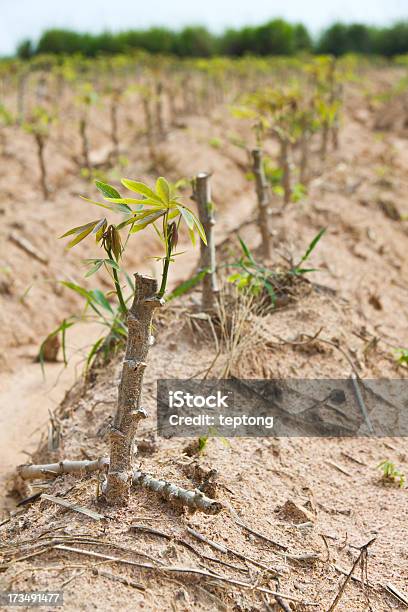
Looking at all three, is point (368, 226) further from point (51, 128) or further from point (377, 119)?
point (377, 119)

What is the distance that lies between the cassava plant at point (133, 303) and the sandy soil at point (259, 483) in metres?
0.17

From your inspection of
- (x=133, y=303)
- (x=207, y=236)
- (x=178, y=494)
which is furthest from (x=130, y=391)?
(x=207, y=236)

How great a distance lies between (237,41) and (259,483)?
2806 cm

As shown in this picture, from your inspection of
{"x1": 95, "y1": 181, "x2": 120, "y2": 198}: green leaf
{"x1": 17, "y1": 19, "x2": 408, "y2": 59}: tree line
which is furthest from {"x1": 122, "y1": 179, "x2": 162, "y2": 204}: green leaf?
{"x1": 17, "y1": 19, "x2": 408, "y2": 59}: tree line

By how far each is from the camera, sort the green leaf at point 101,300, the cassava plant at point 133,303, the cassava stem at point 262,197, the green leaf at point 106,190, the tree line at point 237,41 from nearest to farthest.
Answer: the cassava plant at point 133,303
the green leaf at point 106,190
the green leaf at point 101,300
the cassava stem at point 262,197
the tree line at point 237,41

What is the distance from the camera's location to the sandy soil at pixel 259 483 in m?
1.83

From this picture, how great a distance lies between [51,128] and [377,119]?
6.18m

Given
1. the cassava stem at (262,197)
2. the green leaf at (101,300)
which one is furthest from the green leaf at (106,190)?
the cassava stem at (262,197)

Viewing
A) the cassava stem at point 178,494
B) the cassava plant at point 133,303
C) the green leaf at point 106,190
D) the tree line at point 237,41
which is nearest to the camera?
the cassava plant at point 133,303

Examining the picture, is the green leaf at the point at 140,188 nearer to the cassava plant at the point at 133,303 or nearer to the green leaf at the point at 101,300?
the cassava plant at the point at 133,303

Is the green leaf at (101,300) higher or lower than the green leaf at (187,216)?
lower

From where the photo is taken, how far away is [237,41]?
27750mm

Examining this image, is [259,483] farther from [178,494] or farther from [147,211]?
[147,211]

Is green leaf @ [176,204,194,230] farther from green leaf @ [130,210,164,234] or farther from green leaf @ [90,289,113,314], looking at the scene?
green leaf @ [90,289,113,314]
